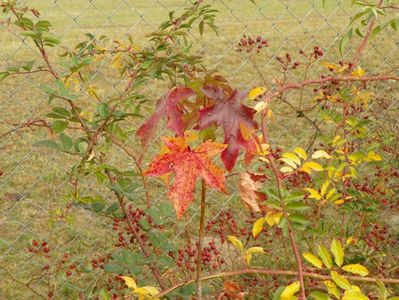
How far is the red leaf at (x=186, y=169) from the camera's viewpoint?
1.11m

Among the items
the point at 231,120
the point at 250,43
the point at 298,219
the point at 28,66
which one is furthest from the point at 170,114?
the point at 250,43

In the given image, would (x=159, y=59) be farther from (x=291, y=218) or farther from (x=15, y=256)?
(x=15, y=256)

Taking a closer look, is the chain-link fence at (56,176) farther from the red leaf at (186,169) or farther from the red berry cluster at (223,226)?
the red leaf at (186,169)

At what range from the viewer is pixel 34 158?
3797 mm

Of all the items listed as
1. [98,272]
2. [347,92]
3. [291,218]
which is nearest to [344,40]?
[347,92]

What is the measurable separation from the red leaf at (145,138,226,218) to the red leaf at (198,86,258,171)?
0.11 feet

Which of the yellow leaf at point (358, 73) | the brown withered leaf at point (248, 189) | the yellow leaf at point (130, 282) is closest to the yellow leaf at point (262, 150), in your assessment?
the brown withered leaf at point (248, 189)

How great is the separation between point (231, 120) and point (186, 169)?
124 mm

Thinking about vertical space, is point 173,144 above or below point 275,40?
below

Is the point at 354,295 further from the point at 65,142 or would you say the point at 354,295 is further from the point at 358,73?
the point at 358,73

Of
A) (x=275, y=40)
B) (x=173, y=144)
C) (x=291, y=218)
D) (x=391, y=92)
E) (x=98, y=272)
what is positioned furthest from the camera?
(x=275, y=40)

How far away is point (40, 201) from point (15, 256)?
60 cm

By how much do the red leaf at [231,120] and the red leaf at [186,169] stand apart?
3cm

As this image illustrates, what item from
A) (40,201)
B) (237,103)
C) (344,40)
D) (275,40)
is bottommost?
(40,201)
